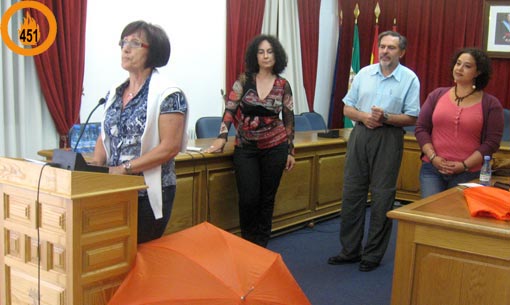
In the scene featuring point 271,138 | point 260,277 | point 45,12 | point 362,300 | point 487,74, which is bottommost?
point 362,300

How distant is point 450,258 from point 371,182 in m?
1.41

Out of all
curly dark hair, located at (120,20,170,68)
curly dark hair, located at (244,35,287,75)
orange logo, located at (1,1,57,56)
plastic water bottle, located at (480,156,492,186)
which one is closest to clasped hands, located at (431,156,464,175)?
plastic water bottle, located at (480,156,492,186)

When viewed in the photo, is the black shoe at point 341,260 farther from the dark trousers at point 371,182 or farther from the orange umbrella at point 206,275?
the orange umbrella at point 206,275

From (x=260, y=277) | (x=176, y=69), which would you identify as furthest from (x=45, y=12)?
(x=260, y=277)

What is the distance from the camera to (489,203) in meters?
2.20

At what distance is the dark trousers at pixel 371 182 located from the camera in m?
3.30

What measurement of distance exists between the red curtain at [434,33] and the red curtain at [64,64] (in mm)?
4055

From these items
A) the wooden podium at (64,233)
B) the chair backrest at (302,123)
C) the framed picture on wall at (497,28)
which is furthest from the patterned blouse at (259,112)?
the framed picture on wall at (497,28)

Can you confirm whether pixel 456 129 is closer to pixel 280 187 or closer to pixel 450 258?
pixel 450 258

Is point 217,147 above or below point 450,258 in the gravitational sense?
above

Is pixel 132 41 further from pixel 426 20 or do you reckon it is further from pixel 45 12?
pixel 426 20

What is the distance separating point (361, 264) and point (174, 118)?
2147 mm

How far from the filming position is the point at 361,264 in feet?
11.7

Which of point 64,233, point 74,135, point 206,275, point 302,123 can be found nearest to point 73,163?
point 64,233
